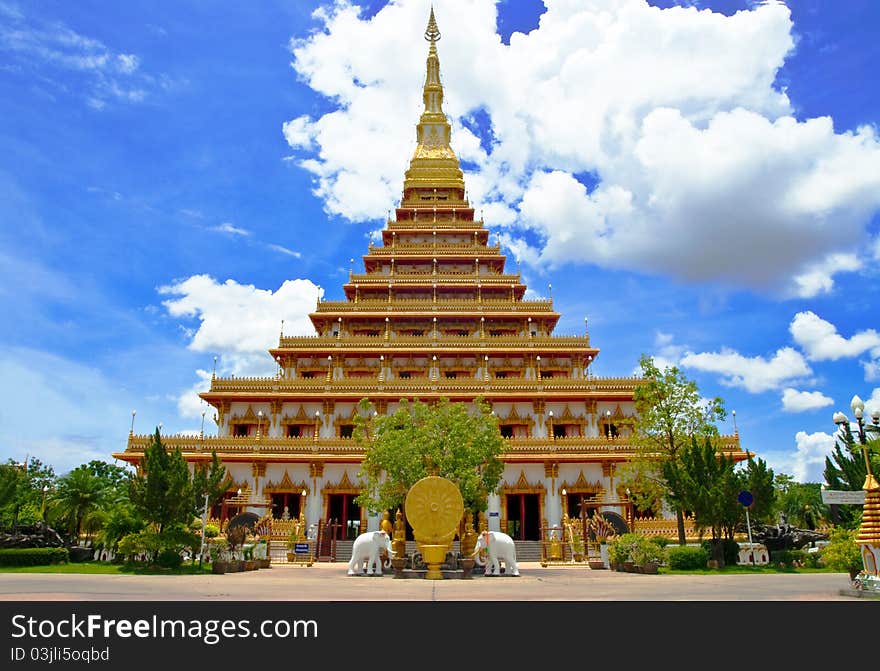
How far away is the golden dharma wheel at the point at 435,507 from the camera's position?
833 inches

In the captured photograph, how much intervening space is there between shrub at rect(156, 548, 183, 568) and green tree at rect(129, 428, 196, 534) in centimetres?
94

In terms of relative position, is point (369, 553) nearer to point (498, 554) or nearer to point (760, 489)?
point (498, 554)

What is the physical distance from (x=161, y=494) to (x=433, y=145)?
4756 centimetres

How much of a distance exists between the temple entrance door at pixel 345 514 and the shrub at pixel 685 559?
2129 centimetres

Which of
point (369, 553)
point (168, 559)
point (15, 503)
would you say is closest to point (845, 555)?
point (369, 553)

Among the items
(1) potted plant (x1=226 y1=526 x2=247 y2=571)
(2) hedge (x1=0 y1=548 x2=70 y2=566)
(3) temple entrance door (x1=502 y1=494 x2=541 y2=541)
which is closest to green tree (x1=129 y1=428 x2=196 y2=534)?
(1) potted plant (x1=226 y1=526 x2=247 y2=571)

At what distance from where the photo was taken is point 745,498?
25344mm

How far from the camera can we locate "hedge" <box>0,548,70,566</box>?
24766 mm

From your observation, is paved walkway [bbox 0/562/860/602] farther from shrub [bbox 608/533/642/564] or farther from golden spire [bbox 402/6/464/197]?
golden spire [bbox 402/6/464/197]

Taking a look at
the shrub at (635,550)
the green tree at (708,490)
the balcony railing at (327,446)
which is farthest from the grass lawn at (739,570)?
the balcony railing at (327,446)

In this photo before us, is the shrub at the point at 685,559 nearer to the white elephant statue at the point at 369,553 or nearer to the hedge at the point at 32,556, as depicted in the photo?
the white elephant statue at the point at 369,553
